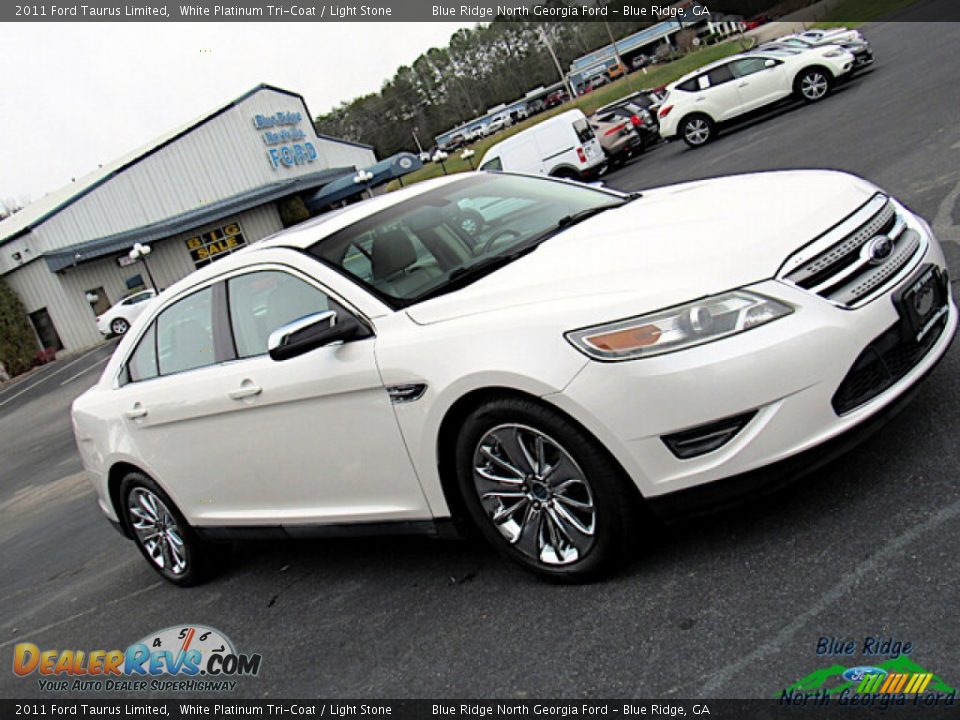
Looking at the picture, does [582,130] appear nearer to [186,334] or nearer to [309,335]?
[186,334]

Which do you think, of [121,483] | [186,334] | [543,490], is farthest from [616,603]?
[121,483]

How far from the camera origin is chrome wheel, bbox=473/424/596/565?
3367 millimetres

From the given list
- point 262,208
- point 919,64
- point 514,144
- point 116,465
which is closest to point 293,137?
point 262,208

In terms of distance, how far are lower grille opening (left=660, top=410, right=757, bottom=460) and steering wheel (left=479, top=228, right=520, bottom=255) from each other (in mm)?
1455

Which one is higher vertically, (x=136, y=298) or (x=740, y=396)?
(x=136, y=298)

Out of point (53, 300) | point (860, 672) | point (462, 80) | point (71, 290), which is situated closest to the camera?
point (860, 672)

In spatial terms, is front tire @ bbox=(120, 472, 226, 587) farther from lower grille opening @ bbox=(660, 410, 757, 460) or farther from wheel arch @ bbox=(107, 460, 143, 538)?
lower grille opening @ bbox=(660, 410, 757, 460)

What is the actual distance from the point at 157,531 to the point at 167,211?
40.5 meters

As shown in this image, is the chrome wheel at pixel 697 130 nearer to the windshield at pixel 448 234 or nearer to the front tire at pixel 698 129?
the front tire at pixel 698 129

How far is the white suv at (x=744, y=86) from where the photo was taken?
20.3m

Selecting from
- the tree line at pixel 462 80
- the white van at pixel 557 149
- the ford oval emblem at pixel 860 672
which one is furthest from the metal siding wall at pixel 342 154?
the tree line at pixel 462 80

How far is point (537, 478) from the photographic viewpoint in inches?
135

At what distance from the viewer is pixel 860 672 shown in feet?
8.34

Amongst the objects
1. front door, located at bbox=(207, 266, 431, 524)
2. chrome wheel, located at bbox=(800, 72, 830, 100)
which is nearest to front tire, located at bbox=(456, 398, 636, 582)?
front door, located at bbox=(207, 266, 431, 524)
